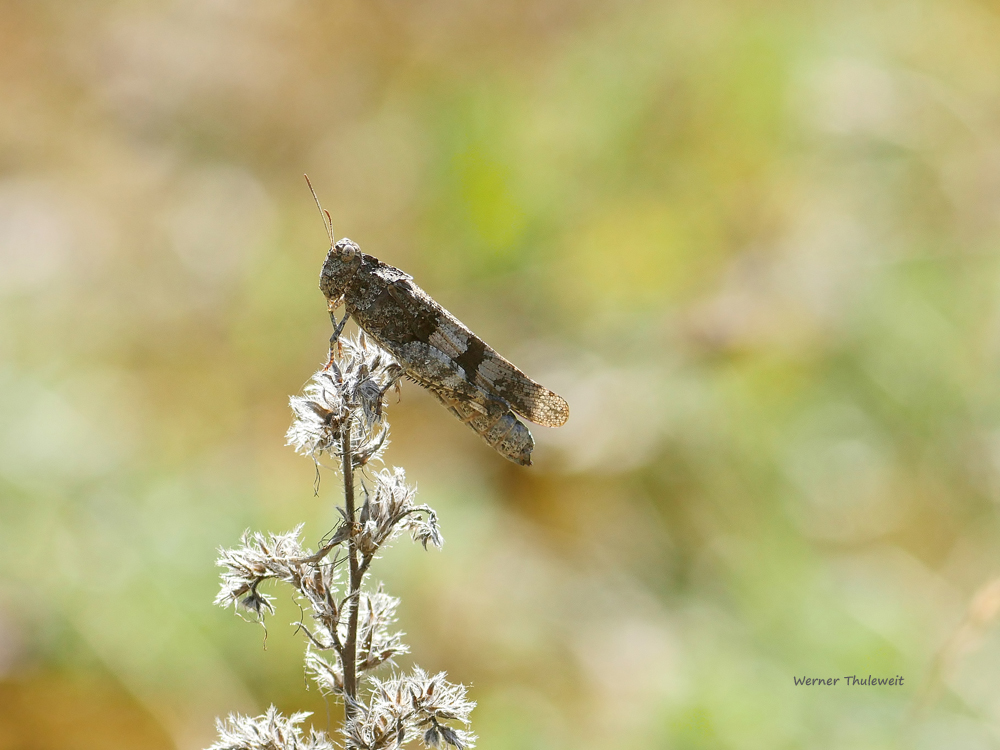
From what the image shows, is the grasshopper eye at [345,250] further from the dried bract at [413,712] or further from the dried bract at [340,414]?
the dried bract at [413,712]

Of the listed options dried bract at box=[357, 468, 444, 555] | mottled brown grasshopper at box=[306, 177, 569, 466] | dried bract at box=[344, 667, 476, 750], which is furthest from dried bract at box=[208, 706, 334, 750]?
mottled brown grasshopper at box=[306, 177, 569, 466]

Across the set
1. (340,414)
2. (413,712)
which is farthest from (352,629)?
(340,414)

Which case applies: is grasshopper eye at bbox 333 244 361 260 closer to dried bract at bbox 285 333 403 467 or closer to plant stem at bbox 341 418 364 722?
dried bract at bbox 285 333 403 467

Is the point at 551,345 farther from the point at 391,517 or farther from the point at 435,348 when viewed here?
the point at 391,517

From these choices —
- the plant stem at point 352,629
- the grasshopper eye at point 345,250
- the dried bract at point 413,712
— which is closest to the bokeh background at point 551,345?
the grasshopper eye at point 345,250

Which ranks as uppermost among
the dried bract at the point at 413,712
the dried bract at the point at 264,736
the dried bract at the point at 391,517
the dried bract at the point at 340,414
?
the dried bract at the point at 340,414

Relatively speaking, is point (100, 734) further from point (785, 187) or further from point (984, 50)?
point (984, 50)
